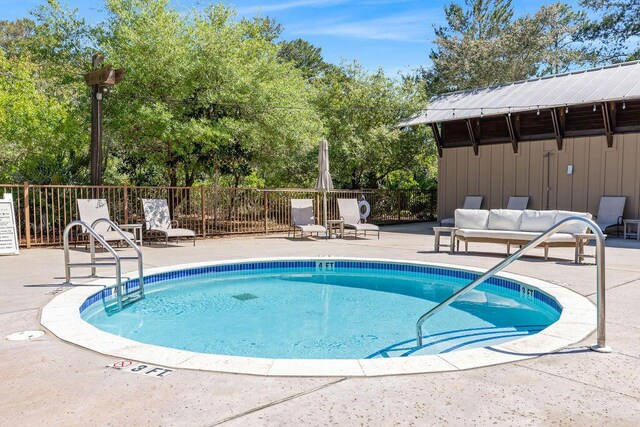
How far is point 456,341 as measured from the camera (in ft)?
14.5

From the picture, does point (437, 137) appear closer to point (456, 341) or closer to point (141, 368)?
point (456, 341)

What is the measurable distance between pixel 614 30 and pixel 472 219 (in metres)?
22.0

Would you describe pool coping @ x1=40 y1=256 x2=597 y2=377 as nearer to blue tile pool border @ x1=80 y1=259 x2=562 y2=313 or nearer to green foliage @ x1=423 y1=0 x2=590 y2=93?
blue tile pool border @ x1=80 y1=259 x2=562 y2=313

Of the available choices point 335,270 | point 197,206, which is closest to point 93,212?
point 197,206

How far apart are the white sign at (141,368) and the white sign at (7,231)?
701cm

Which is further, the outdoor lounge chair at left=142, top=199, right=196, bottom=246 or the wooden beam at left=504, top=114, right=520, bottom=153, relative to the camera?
the wooden beam at left=504, top=114, right=520, bottom=153

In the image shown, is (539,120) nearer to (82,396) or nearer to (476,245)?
(476,245)

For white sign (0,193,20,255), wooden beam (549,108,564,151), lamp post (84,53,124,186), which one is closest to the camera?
white sign (0,193,20,255)

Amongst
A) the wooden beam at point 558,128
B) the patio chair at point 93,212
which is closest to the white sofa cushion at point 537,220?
the wooden beam at point 558,128

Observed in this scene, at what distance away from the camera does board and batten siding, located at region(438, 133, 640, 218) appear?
12344mm

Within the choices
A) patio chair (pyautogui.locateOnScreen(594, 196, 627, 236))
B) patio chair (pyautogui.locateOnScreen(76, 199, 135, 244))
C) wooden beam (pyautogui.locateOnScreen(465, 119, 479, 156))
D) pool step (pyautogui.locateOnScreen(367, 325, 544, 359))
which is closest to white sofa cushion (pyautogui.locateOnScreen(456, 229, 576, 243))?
pool step (pyautogui.locateOnScreen(367, 325, 544, 359))

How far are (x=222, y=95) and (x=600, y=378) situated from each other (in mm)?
10437

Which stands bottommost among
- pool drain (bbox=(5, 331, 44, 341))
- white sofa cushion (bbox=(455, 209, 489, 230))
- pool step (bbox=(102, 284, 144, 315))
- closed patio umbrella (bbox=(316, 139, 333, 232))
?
pool step (bbox=(102, 284, 144, 315))

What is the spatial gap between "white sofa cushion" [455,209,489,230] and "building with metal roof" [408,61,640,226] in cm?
564
